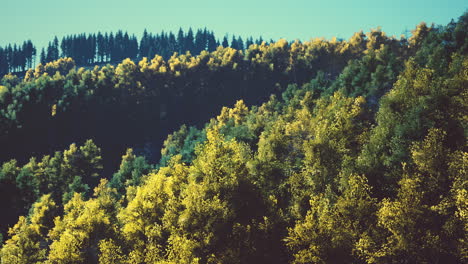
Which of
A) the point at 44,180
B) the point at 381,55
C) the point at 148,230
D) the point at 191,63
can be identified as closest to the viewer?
the point at 148,230

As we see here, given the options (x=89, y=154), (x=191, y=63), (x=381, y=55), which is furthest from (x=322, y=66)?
(x=89, y=154)

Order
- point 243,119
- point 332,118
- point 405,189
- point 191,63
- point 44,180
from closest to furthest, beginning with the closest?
point 405,189 → point 332,118 → point 44,180 → point 243,119 → point 191,63

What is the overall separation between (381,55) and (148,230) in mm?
69688

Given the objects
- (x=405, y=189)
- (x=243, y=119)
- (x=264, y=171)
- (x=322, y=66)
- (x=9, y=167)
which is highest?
(x=322, y=66)

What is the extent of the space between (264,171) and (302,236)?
12.5 metres

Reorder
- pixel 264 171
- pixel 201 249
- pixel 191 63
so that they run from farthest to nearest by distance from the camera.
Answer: pixel 191 63, pixel 264 171, pixel 201 249

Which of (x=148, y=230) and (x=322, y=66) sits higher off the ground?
(x=322, y=66)

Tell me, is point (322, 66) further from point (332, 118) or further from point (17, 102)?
point (17, 102)

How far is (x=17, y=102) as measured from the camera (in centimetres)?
11131

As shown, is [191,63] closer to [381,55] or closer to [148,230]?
[381,55]

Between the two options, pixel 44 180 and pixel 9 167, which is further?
pixel 44 180

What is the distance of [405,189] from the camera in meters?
28.6

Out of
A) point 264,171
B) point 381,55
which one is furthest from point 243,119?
point 264,171

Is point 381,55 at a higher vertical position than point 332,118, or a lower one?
higher
